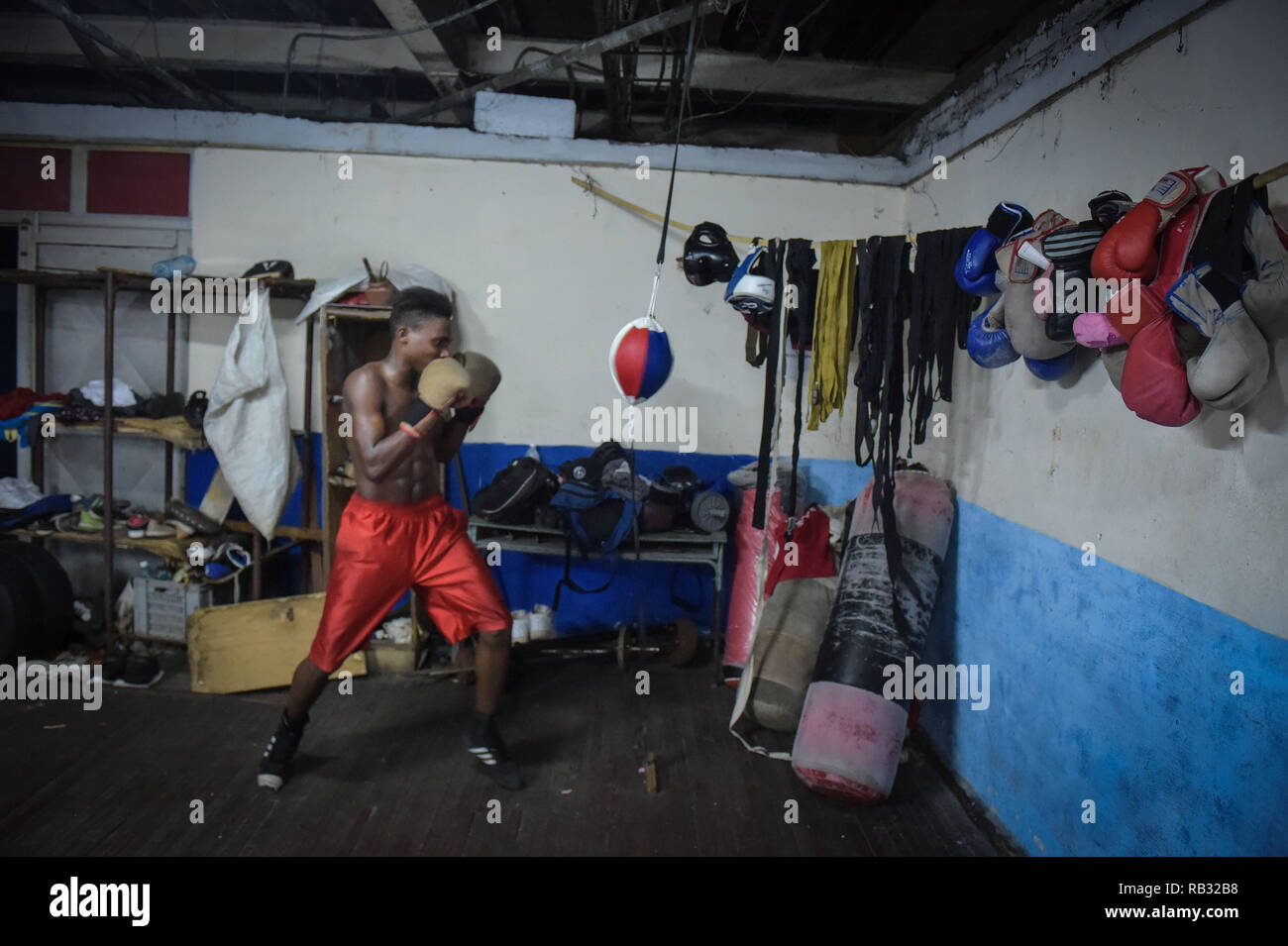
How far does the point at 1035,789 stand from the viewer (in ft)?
8.09

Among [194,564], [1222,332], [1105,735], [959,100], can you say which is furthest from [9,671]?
[959,100]

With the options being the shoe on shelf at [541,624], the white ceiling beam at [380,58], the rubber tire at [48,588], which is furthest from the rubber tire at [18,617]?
the white ceiling beam at [380,58]

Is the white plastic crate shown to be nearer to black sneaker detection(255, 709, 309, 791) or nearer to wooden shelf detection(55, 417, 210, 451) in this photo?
wooden shelf detection(55, 417, 210, 451)

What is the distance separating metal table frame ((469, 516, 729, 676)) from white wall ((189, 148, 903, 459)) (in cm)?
59

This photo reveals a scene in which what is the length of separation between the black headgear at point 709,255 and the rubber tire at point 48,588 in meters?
3.40

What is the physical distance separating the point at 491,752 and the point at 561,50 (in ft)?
10.9

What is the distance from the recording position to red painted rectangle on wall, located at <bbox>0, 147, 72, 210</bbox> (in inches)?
163

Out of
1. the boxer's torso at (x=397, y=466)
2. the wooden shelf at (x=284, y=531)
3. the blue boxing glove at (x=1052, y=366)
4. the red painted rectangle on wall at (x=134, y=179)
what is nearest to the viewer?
the blue boxing glove at (x=1052, y=366)

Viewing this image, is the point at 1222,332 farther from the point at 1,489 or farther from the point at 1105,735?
the point at 1,489

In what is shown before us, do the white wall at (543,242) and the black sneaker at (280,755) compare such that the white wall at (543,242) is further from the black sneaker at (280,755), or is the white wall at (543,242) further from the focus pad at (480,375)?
the black sneaker at (280,755)

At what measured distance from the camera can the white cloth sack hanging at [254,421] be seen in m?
3.74
